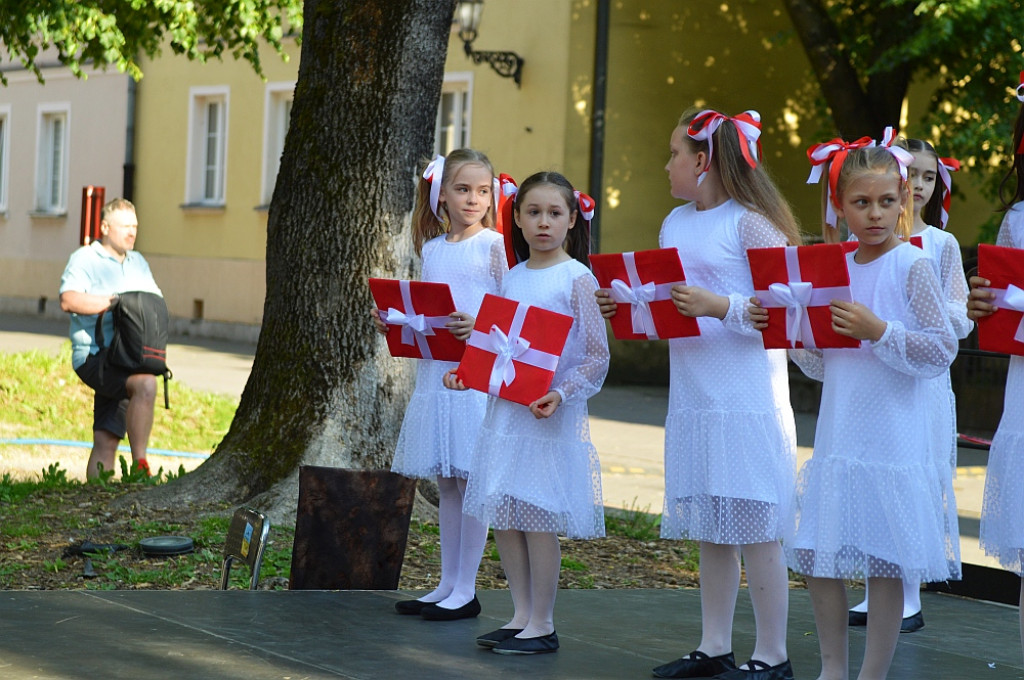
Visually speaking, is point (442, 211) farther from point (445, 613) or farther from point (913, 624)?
point (913, 624)

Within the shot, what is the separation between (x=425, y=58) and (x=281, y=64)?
15.7m

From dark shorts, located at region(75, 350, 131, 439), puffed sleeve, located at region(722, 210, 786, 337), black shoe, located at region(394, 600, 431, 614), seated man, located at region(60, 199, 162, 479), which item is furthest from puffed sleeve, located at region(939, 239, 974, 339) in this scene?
dark shorts, located at region(75, 350, 131, 439)

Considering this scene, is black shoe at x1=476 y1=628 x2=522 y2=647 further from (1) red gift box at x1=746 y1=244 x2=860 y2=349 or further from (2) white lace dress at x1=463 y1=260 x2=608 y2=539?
(1) red gift box at x1=746 y1=244 x2=860 y2=349

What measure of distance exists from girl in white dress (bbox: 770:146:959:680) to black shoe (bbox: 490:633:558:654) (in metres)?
1.05

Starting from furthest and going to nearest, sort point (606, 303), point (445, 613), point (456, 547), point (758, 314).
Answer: point (456, 547)
point (445, 613)
point (606, 303)
point (758, 314)

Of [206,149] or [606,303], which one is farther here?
[206,149]

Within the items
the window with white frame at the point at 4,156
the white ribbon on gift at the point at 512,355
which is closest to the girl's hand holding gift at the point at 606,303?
the white ribbon on gift at the point at 512,355

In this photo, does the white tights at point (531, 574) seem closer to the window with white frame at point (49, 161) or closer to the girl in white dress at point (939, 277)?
the girl in white dress at point (939, 277)

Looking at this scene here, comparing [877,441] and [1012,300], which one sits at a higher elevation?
[1012,300]

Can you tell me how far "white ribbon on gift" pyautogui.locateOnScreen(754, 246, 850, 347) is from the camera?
4.27 metres

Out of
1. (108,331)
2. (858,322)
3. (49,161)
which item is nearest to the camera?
(858,322)

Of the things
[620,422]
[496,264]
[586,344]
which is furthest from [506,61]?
[586,344]

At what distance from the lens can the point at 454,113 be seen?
20562 millimetres

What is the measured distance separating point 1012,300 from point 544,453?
5.35ft
